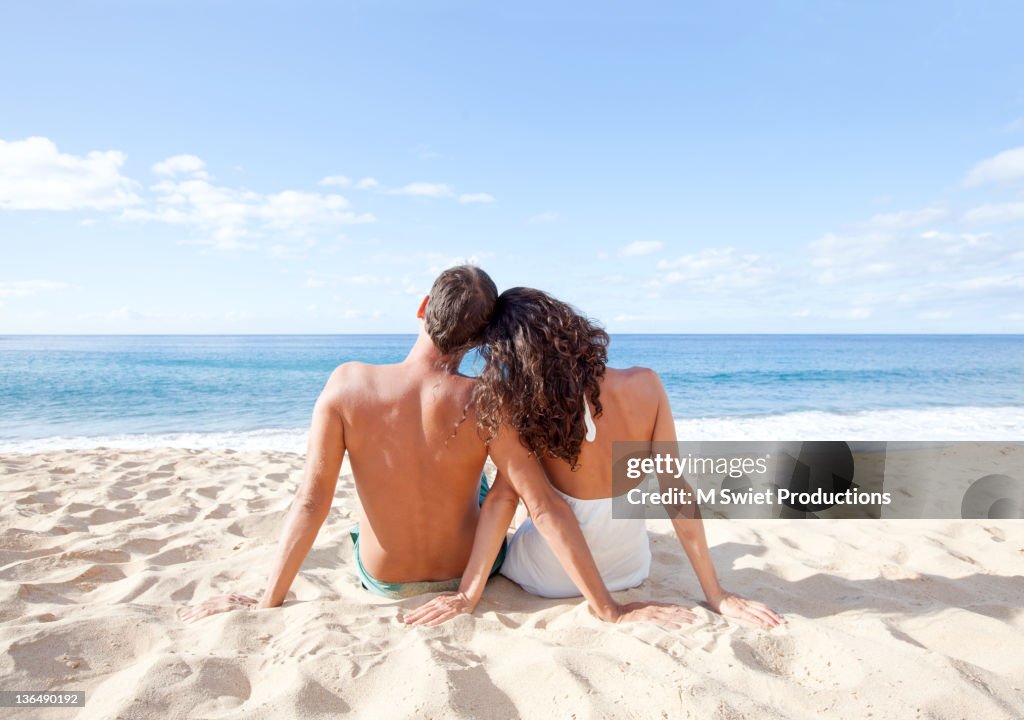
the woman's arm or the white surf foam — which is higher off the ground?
the woman's arm

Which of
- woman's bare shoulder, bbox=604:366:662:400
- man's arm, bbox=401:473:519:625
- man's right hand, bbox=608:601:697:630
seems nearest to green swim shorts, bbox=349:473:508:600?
man's arm, bbox=401:473:519:625

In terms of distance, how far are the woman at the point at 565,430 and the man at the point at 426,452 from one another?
92 millimetres

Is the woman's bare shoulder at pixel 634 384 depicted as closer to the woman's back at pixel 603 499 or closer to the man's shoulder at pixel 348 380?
the woman's back at pixel 603 499

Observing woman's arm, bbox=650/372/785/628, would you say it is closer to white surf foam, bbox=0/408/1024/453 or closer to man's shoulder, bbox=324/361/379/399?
man's shoulder, bbox=324/361/379/399

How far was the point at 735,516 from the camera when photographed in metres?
4.55

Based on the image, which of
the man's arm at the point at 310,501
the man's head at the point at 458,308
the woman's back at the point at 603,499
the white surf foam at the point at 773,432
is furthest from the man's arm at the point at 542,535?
the white surf foam at the point at 773,432

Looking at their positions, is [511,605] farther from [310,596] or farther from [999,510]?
[999,510]

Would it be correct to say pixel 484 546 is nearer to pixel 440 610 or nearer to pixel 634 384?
pixel 440 610

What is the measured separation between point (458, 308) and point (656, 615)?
1377 mm

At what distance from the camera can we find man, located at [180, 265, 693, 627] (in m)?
2.39

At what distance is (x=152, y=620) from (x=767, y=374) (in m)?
21.9

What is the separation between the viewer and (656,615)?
2346mm

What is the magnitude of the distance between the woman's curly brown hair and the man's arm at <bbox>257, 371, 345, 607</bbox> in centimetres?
57

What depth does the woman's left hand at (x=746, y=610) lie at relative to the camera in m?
2.30
